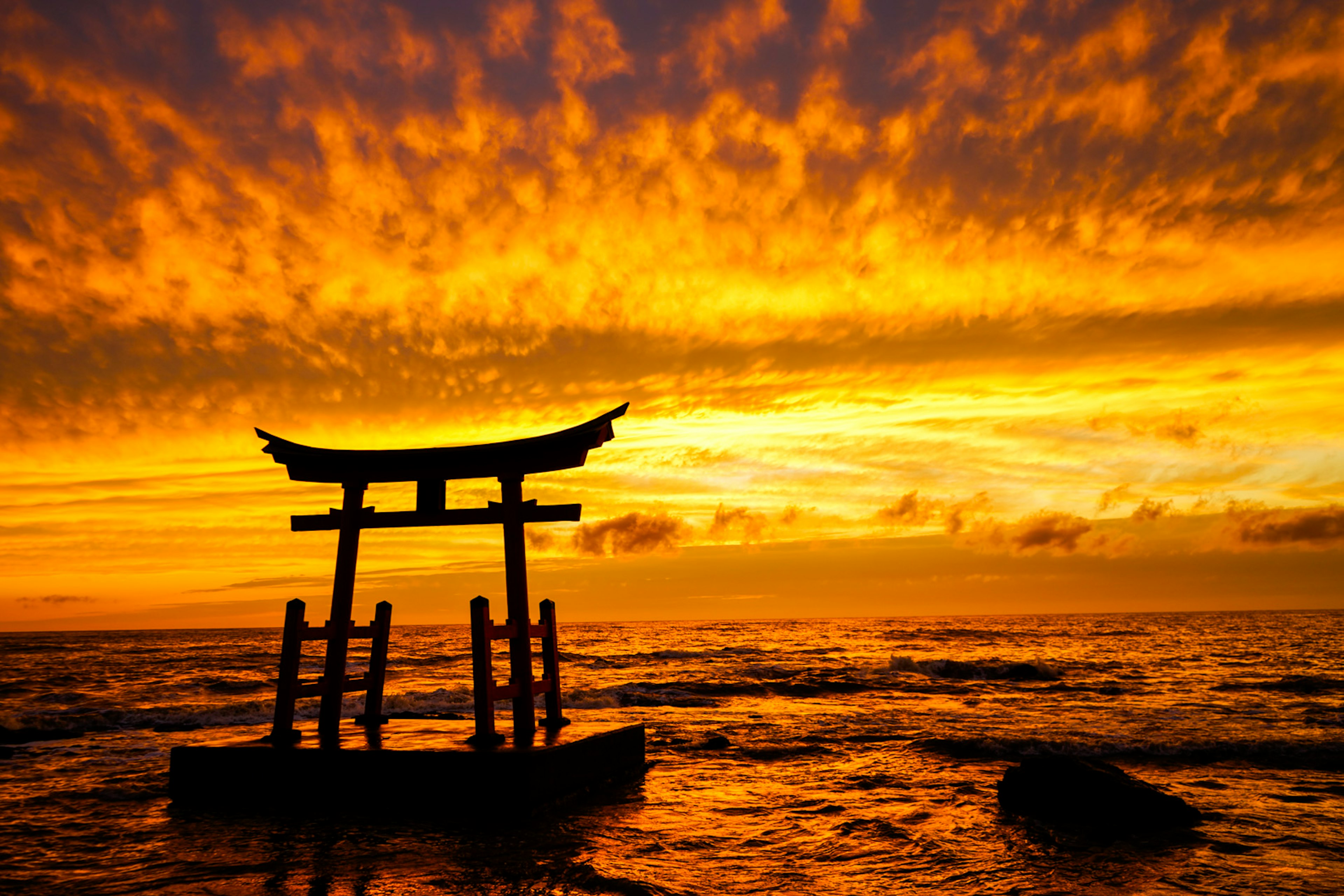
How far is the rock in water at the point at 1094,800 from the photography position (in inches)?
386

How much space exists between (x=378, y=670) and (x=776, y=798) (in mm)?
6363

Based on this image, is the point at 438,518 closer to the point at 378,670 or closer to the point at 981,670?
the point at 378,670

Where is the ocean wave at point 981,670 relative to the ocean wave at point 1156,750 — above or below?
below

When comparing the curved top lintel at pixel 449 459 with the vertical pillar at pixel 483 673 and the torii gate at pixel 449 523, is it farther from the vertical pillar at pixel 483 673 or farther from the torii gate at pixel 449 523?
the vertical pillar at pixel 483 673

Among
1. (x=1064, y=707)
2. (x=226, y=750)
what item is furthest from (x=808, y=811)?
(x=1064, y=707)

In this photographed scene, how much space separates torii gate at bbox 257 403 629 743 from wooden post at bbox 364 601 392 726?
0.06m

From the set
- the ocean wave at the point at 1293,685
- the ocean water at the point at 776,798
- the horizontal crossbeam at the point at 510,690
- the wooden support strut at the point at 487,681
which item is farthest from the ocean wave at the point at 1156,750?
the ocean wave at the point at 1293,685

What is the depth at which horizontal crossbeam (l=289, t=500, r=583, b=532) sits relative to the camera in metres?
10.9

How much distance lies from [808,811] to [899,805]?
141cm

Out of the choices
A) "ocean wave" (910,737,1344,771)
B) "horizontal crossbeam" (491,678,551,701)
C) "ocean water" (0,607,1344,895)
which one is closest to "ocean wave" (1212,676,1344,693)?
"ocean water" (0,607,1344,895)

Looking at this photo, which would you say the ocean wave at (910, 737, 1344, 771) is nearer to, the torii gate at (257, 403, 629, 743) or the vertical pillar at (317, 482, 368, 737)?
the torii gate at (257, 403, 629, 743)

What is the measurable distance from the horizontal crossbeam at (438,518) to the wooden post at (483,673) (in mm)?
1208

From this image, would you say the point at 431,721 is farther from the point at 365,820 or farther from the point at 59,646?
the point at 59,646

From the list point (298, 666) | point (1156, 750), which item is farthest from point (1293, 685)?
point (298, 666)
